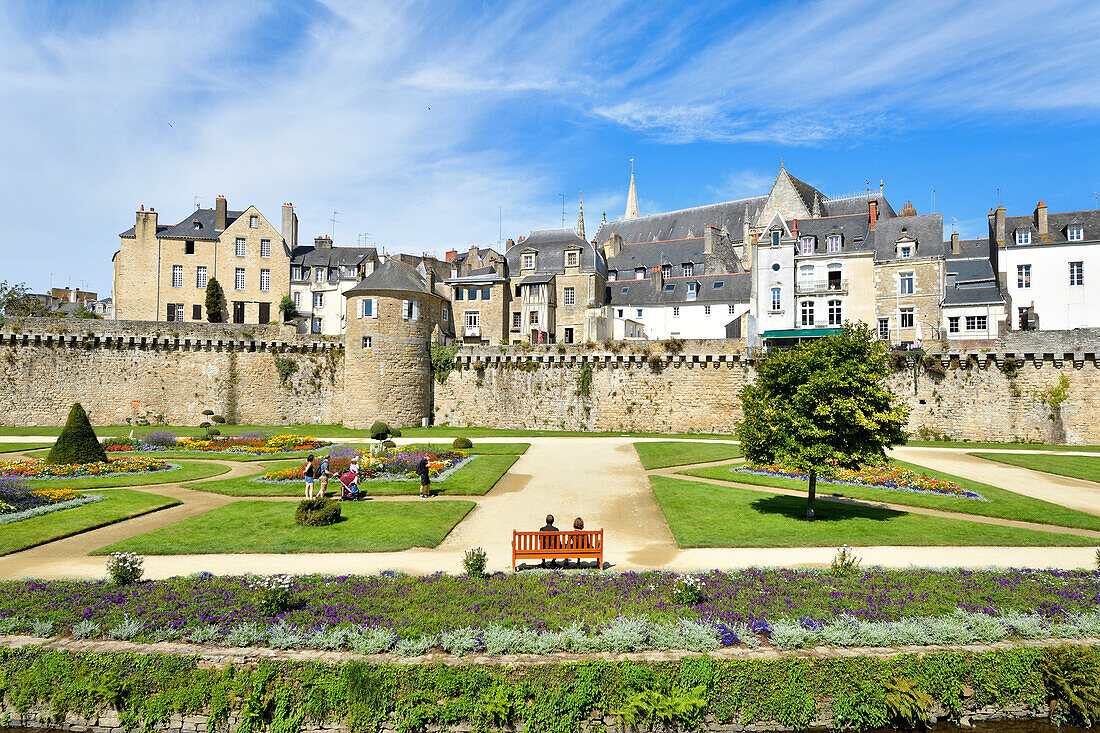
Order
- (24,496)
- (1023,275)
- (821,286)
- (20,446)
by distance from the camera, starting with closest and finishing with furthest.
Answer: (24,496) → (20,446) → (1023,275) → (821,286)

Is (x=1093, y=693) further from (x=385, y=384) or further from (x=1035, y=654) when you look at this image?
(x=385, y=384)

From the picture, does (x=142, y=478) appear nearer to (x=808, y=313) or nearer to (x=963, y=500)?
(x=963, y=500)

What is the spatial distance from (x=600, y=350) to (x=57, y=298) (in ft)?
291

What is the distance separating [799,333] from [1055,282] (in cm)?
1841

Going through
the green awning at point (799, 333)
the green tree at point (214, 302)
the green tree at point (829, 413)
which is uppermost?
the green tree at point (214, 302)

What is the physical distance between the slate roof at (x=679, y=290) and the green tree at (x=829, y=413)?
34248mm

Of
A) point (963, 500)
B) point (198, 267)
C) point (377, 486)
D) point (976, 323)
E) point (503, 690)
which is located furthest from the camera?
point (198, 267)

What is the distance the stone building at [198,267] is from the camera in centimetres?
5556

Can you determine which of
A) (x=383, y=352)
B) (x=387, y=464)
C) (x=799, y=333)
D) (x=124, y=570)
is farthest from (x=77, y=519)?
(x=799, y=333)

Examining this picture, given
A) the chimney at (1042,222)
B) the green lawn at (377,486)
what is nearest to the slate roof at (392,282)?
the green lawn at (377,486)

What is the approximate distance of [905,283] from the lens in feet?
146

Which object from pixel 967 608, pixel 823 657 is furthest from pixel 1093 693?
pixel 823 657

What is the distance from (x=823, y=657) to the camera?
9094 mm

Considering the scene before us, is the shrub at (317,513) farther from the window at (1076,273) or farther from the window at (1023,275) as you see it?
the window at (1076,273)
